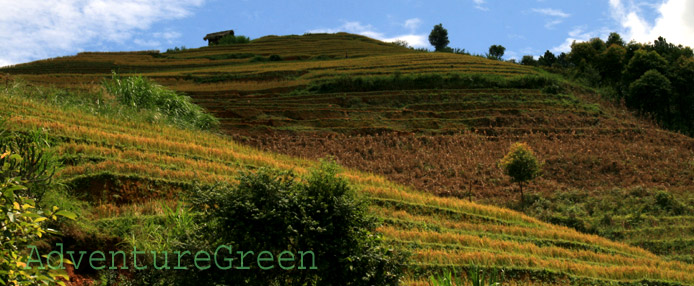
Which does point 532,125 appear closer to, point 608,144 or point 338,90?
point 608,144

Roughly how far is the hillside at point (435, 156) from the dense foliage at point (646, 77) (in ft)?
11.2

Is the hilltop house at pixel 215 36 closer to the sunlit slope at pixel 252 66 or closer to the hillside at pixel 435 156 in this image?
the sunlit slope at pixel 252 66

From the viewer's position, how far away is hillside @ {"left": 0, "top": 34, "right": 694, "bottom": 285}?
40.8 ft

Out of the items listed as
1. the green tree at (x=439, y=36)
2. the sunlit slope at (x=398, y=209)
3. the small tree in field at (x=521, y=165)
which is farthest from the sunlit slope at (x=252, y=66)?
the green tree at (x=439, y=36)

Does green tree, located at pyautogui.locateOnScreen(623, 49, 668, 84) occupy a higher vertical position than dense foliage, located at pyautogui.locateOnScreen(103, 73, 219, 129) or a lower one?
higher

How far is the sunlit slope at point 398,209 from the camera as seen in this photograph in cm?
1141

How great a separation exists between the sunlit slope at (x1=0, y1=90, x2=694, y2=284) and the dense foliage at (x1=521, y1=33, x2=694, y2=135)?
2262 cm

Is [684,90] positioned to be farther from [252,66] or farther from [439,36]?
[439,36]

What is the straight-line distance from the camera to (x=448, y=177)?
20.4 meters

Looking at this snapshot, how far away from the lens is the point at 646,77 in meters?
35.2

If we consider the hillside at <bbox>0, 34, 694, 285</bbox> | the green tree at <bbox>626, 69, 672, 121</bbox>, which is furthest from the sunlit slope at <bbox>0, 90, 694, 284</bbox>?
the green tree at <bbox>626, 69, 672, 121</bbox>

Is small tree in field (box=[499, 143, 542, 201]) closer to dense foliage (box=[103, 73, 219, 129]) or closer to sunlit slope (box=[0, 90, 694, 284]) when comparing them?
sunlit slope (box=[0, 90, 694, 284])

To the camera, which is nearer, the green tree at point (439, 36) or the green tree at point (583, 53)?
the green tree at point (583, 53)

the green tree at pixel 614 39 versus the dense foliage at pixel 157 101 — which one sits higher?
the green tree at pixel 614 39
